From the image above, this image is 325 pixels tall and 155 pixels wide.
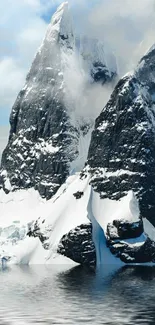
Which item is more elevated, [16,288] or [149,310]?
[16,288]

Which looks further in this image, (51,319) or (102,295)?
(102,295)

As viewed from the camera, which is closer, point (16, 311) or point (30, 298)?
point (16, 311)

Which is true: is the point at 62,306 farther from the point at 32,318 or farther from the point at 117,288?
the point at 117,288

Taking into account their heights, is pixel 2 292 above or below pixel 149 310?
above

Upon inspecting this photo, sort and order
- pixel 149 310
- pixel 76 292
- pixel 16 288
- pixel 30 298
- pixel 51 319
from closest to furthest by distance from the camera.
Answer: pixel 51 319 < pixel 149 310 < pixel 30 298 < pixel 76 292 < pixel 16 288

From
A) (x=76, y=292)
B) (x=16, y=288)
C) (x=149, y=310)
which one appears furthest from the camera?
(x=16, y=288)

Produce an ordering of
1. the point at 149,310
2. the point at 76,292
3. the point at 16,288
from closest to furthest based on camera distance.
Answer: the point at 149,310 < the point at 76,292 < the point at 16,288

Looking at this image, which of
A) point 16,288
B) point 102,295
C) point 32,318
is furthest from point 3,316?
point 16,288

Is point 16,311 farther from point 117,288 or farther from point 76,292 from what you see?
point 117,288

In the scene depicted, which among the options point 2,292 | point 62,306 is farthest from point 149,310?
point 2,292
